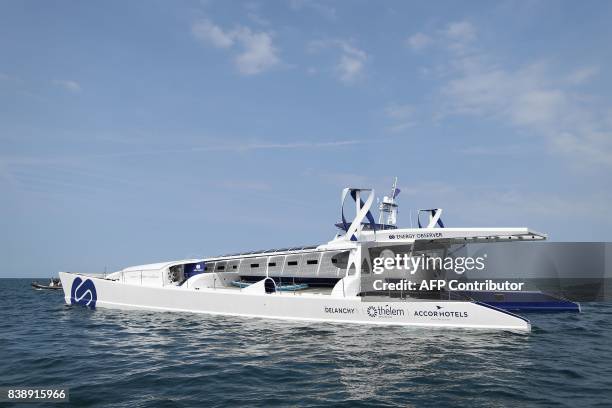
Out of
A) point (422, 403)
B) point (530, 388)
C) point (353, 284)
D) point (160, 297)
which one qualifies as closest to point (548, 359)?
point (530, 388)

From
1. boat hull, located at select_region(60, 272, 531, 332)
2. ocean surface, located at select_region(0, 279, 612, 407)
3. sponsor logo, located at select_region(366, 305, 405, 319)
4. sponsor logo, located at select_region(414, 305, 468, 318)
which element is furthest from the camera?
sponsor logo, located at select_region(366, 305, 405, 319)

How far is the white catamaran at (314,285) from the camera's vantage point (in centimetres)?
1833

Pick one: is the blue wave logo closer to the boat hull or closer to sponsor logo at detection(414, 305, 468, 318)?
the boat hull

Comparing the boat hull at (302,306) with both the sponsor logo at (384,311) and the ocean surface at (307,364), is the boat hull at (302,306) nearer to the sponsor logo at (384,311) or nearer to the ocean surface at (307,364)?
the sponsor logo at (384,311)

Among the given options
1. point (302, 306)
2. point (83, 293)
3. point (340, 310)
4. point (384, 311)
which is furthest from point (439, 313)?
point (83, 293)

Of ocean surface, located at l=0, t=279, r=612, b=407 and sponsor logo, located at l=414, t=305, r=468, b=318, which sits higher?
sponsor logo, located at l=414, t=305, r=468, b=318

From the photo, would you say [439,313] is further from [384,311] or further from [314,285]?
[314,285]

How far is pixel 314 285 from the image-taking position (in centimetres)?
2500

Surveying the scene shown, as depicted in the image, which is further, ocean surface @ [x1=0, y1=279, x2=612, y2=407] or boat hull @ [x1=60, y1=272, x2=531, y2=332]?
boat hull @ [x1=60, y1=272, x2=531, y2=332]

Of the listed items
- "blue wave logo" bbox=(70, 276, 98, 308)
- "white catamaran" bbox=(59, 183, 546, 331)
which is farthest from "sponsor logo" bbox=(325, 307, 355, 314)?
"blue wave logo" bbox=(70, 276, 98, 308)

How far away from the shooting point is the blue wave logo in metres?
26.5

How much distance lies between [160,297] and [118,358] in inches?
423

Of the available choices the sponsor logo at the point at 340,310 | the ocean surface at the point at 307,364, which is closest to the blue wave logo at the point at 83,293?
the ocean surface at the point at 307,364

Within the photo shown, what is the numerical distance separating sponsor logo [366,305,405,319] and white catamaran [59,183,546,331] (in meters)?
0.04
